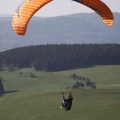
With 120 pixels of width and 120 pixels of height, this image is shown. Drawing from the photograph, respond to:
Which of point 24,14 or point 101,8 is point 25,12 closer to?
point 24,14

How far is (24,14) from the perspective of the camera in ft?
96.8

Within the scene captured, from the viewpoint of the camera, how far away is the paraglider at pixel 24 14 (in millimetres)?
28844

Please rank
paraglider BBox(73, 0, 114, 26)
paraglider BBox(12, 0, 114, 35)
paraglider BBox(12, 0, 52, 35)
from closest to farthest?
1. paraglider BBox(12, 0, 114, 35)
2. paraglider BBox(12, 0, 52, 35)
3. paraglider BBox(73, 0, 114, 26)

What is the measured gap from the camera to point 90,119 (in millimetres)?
111688

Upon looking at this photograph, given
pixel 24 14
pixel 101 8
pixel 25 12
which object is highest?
pixel 101 8

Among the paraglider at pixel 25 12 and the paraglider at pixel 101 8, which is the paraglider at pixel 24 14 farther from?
the paraglider at pixel 101 8

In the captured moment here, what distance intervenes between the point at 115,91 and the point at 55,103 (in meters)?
34.8

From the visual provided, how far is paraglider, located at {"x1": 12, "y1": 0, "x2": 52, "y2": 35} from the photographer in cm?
2884

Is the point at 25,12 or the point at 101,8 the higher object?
the point at 101,8

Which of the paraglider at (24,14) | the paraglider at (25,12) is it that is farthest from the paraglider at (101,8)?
the paraglider at (24,14)

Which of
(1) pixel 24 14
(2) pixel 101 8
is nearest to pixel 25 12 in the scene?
(1) pixel 24 14

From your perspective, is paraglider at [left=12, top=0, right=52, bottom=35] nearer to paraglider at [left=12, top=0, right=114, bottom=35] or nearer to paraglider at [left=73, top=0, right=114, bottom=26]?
paraglider at [left=12, top=0, right=114, bottom=35]

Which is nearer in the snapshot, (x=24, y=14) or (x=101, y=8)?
(x=24, y=14)

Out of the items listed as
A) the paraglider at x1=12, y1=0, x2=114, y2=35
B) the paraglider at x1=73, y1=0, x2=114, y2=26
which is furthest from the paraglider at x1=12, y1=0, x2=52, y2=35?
the paraglider at x1=73, y1=0, x2=114, y2=26
